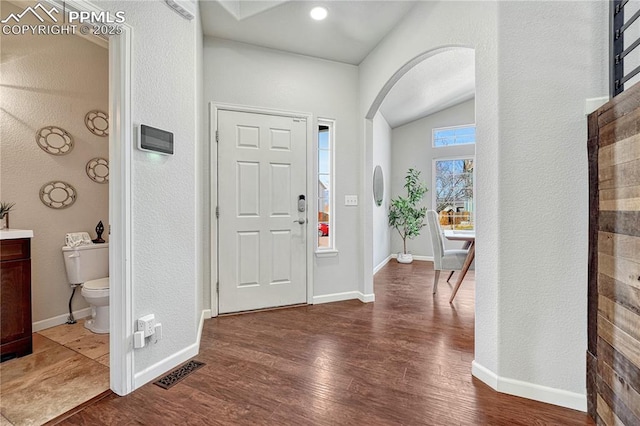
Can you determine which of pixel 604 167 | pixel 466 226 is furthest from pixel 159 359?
pixel 466 226

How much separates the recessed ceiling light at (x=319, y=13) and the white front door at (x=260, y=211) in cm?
94

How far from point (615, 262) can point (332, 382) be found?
155cm

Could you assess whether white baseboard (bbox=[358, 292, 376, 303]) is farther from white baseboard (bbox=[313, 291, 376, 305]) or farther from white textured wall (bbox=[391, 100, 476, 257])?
white textured wall (bbox=[391, 100, 476, 257])

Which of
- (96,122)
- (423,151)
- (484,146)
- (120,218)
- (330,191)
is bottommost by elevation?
(120,218)

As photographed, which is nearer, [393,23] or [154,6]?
[154,6]

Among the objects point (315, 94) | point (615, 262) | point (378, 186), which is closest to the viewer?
point (615, 262)

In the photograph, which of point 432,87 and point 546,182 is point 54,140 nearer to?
point 546,182

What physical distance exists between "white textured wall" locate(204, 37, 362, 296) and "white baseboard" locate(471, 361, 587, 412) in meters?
1.82

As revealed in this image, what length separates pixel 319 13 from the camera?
2.53 metres

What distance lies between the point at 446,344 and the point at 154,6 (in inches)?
122

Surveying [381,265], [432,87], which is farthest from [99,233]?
[432,87]

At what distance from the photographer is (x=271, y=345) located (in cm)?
230

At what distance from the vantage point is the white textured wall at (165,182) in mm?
1787

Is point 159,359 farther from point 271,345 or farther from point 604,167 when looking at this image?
point 604,167
